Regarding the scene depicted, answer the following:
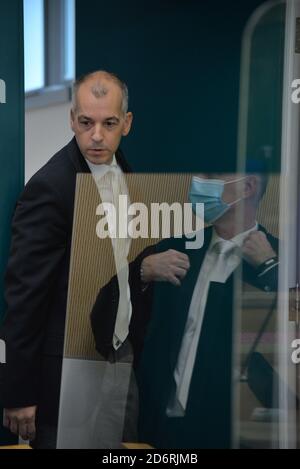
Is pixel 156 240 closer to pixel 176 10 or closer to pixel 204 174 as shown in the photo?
pixel 204 174

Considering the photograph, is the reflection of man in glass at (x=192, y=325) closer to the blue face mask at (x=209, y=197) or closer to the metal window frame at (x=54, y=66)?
the blue face mask at (x=209, y=197)

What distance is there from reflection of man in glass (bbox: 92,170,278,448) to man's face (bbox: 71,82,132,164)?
0.97 feet

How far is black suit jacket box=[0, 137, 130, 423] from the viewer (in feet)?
8.35

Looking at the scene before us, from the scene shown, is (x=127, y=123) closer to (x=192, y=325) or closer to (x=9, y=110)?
(x=9, y=110)

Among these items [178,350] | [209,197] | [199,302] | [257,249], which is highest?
[209,197]

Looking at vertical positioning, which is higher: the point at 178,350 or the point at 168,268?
the point at 168,268

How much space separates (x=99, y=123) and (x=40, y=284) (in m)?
0.46

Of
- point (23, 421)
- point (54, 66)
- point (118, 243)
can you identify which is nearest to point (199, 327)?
point (118, 243)

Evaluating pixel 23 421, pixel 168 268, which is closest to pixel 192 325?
pixel 168 268

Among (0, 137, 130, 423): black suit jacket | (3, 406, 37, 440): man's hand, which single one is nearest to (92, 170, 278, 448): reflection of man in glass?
(0, 137, 130, 423): black suit jacket

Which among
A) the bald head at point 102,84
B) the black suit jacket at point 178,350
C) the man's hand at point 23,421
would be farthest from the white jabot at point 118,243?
the man's hand at point 23,421

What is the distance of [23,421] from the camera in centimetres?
261

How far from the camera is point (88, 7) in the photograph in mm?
2533

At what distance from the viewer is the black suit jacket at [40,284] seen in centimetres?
254
